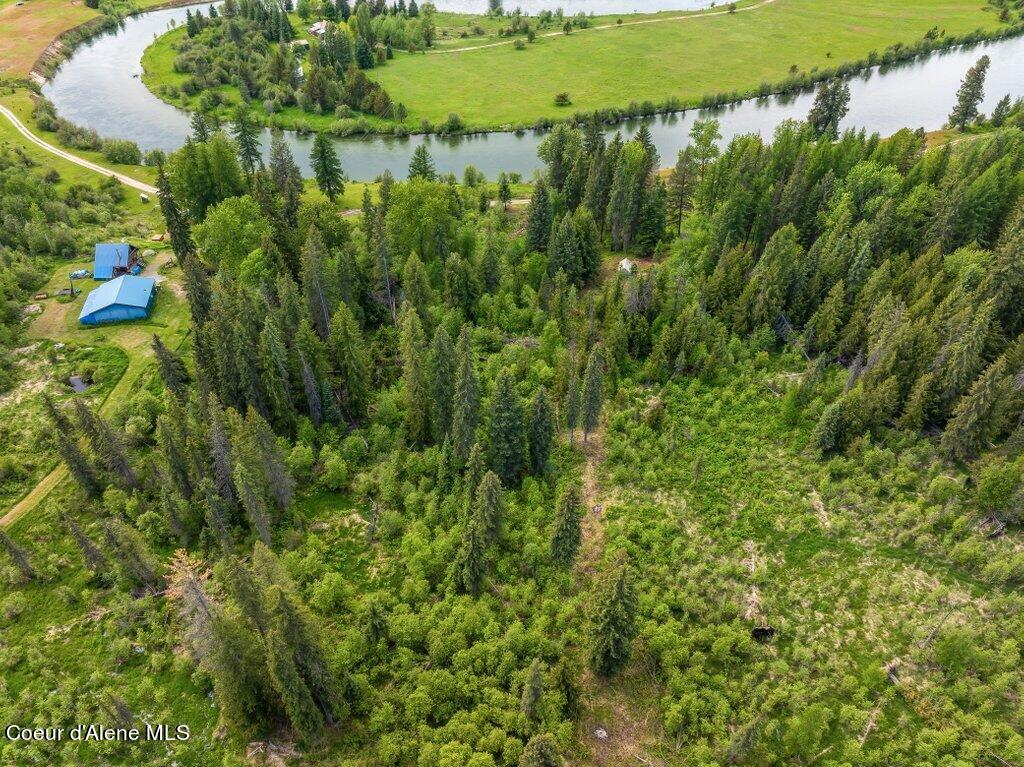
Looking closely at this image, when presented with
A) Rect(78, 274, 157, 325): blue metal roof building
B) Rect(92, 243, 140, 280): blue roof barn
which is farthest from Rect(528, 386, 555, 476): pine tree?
Rect(92, 243, 140, 280): blue roof barn

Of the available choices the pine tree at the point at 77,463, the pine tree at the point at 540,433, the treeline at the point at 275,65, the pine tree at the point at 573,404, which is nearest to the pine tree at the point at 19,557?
the pine tree at the point at 77,463

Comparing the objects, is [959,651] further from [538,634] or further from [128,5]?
[128,5]

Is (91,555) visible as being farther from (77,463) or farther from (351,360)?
(351,360)

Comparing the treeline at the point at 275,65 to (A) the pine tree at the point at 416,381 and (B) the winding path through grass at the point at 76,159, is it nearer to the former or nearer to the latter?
(B) the winding path through grass at the point at 76,159

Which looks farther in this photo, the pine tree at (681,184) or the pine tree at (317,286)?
the pine tree at (681,184)

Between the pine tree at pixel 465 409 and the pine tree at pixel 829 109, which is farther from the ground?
the pine tree at pixel 829 109

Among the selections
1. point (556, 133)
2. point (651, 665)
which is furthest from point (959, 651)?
point (556, 133)
